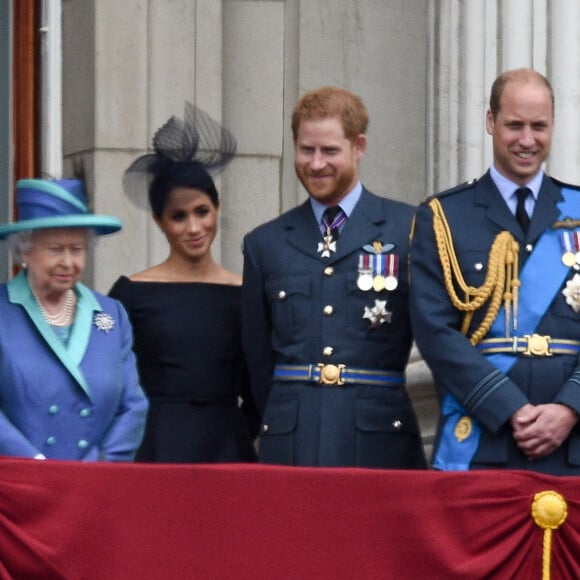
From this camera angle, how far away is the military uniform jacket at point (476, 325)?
18.3ft

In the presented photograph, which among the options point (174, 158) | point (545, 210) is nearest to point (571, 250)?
point (545, 210)

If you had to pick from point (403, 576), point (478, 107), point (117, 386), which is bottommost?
point (403, 576)

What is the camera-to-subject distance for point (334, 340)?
19.9 ft

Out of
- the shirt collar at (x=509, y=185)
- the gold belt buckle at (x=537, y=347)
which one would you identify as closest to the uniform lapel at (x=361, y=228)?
the shirt collar at (x=509, y=185)

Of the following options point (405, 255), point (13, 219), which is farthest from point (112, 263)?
point (405, 255)

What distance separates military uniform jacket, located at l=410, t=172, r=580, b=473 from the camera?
5.57 metres

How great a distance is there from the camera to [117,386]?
575 cm

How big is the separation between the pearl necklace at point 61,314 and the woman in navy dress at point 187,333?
644mm

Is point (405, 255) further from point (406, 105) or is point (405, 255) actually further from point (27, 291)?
point (406, 105)

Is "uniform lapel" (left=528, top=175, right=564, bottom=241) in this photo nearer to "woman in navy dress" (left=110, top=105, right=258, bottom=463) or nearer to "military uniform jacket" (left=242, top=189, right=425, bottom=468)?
"military uniform jacket" (left=242, top=189, right=425, bottom=468)

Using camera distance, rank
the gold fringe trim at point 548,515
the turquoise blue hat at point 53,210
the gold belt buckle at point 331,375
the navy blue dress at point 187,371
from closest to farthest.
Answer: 1. the gold fringe trim at point 548,515
2. the turquoise blue hat at point 53,210
3. the gold belt buckle at point 331,375
4. the navy blue dress at point 187,371

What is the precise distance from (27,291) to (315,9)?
2.69 m

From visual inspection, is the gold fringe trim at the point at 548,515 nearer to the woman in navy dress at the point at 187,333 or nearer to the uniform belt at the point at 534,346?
the uniform belt at the point at 534,346

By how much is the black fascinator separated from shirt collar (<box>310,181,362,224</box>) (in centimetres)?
42
